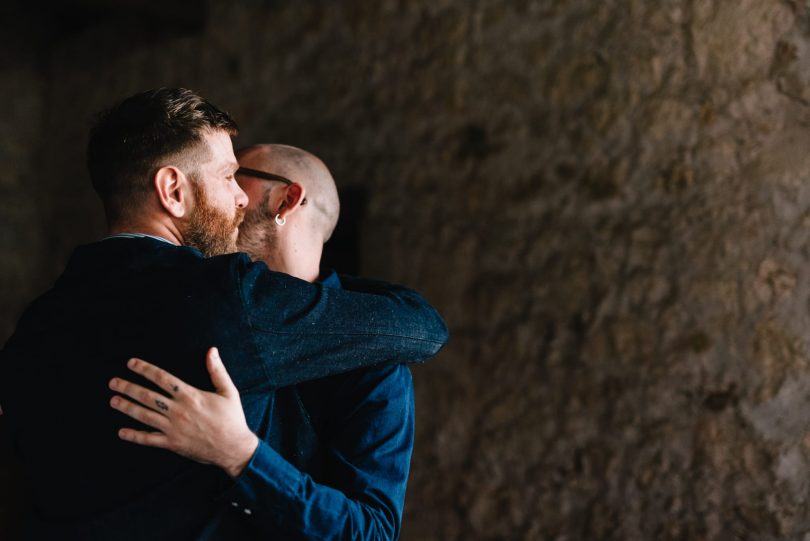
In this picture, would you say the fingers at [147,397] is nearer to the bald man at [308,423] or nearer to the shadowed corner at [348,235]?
the bald man at [308,423]

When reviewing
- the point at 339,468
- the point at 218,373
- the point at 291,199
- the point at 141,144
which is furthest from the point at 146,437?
the point at 291,199

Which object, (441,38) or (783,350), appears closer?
(783,350)

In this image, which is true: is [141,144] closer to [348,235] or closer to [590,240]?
[590,240]

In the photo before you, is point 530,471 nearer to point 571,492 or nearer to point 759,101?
point 571,492

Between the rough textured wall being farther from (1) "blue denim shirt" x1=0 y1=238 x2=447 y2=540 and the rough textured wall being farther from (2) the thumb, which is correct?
(2) the thumb

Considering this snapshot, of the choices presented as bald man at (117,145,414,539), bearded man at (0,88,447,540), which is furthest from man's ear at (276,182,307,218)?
bearded man at (0,88,447,540)

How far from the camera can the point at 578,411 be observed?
2.86 metres

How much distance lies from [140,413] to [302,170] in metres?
0.87

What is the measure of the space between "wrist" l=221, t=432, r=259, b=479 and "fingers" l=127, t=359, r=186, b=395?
13 cm

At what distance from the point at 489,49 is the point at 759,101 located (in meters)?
1.18

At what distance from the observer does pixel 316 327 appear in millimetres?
1268

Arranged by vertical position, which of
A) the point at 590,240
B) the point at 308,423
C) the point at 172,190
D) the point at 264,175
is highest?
the point at 590,240

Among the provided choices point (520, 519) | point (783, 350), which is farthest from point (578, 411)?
point (783, 350)

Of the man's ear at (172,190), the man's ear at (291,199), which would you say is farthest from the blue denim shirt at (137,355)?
the man's ear at (291,199)
